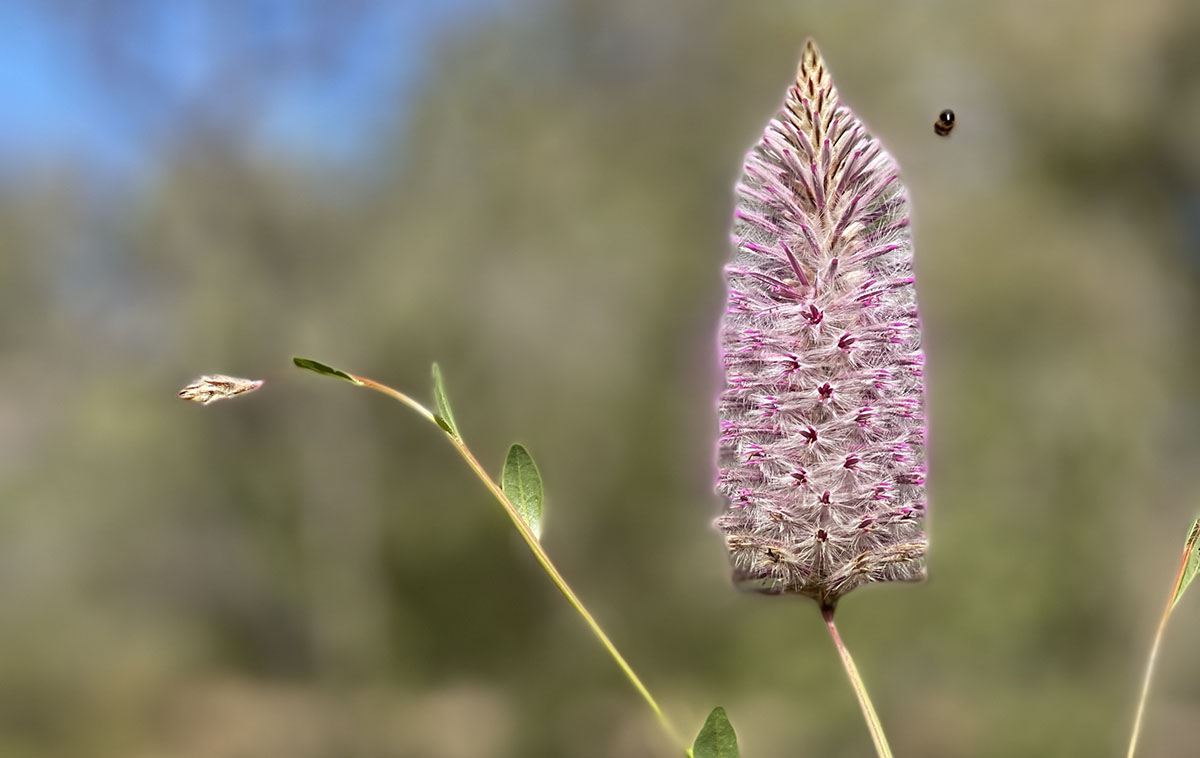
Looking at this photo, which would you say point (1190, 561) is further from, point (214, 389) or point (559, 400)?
point (559, 400)

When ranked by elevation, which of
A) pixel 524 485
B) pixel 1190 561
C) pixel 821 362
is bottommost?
pixel 1190 561

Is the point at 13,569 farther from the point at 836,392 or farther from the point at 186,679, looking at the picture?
the point at 836,392

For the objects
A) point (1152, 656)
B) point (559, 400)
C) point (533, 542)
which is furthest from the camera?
point (559, 400)

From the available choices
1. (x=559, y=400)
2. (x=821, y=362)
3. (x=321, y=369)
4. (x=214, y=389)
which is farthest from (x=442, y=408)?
(x=559, y=400)

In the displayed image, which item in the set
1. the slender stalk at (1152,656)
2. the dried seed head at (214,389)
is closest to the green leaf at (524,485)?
the dried seed head at (214,389)

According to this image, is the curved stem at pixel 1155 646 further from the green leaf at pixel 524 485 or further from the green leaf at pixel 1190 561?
the green leaf at pixel 524 485

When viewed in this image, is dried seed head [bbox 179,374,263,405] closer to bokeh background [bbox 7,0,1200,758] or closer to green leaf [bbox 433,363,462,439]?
green leaf [bbox 433,363,462,439]

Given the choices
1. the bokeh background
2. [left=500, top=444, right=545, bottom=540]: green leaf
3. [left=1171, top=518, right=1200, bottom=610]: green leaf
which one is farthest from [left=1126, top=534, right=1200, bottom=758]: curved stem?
the bokeh background
